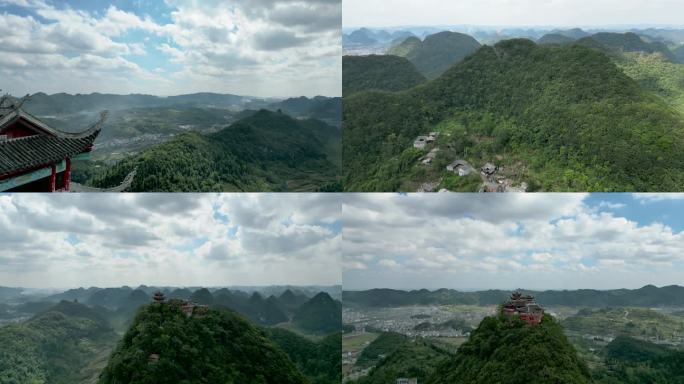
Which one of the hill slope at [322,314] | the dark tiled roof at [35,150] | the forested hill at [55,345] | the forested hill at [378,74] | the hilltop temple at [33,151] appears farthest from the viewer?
the forested hill at [378,74]

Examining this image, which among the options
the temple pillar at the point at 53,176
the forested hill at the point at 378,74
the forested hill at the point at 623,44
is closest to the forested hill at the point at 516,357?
the temple pillar at the point at 53,176

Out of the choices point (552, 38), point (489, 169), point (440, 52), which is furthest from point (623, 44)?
point (489, 169)

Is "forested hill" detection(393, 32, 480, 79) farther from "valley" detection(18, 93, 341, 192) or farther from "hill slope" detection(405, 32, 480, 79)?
"valley" detection(18, 93, 341, 192)

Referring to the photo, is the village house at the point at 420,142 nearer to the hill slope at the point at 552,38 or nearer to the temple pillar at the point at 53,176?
the hill slope at the point at 552,38

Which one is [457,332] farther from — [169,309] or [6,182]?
[6,182]

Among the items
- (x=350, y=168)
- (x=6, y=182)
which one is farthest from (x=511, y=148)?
(x=6, y=182)
